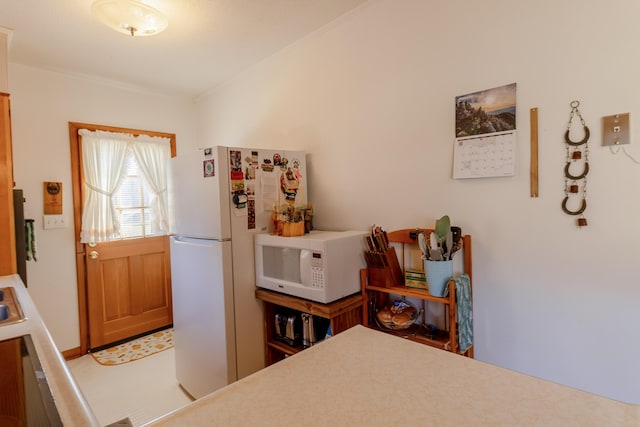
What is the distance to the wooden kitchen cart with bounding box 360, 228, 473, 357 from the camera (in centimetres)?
150

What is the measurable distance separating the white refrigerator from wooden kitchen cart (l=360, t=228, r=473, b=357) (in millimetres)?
703

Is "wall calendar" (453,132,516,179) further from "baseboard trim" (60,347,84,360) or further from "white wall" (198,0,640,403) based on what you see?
"baseboard trim" (60,347,84,360)

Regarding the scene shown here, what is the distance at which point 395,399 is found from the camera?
2.07 ft

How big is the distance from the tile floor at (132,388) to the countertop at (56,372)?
4.17 ft

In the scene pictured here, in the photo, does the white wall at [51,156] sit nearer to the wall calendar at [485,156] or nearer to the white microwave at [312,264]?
the white microwave at [312,264]

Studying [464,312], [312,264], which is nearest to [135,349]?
[312,264]

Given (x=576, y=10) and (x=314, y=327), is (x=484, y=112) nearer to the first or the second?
(x=576, y=10)

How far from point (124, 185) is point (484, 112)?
305cm

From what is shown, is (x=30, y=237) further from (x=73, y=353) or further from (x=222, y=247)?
(x=222, y=247)

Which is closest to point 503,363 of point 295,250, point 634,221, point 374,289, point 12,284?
point 374,289

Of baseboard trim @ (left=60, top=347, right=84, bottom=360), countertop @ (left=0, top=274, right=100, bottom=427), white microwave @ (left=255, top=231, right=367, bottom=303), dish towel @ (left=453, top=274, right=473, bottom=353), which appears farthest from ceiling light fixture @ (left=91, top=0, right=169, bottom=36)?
baseboard trim @ (left=60, top=347, right=84, bottom=360)

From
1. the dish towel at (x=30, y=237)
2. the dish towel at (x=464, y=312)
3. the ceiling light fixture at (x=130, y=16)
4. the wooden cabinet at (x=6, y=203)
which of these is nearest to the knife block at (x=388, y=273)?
the dish towel at (x=464, y=312)

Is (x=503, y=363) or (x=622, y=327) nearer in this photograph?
(x=622, y=327)

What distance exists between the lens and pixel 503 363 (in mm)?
1560
